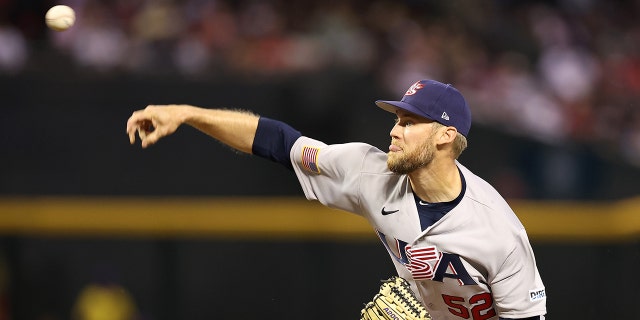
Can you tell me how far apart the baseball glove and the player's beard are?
745 mm

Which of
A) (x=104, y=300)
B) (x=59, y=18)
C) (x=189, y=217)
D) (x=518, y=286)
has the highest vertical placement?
(x=59, y=18)

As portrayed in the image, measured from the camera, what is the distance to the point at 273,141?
15.9 feet

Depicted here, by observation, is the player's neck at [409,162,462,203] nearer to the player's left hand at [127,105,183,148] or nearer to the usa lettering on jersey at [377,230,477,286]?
the usa lettering on jersey at [377,230,477,286]

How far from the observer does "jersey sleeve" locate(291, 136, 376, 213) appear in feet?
15.6

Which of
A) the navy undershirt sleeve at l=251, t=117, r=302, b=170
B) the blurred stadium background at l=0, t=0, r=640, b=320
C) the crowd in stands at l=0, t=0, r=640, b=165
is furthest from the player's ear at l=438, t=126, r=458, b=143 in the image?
the crowd in stands at l=0, t=0, r=640, b=165

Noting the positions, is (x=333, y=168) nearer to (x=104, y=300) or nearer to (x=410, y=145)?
(x=410, y=145)

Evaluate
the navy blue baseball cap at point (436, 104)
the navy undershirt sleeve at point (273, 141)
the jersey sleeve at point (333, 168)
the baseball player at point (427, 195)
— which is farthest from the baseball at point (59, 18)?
the navy blue baseball cap at point (436, 104)

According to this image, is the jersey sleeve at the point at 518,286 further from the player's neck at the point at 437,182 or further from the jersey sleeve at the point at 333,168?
the jersey sleeve at the point at 333,168

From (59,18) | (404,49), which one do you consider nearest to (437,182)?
(59,18)

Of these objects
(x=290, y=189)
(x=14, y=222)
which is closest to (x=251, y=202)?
(x=290, y=189)

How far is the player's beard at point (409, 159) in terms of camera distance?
443 centimetres

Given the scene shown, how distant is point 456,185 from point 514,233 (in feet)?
1.13

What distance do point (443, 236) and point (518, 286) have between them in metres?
0.38

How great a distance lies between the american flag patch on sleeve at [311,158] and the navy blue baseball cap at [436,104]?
1.33 feet
